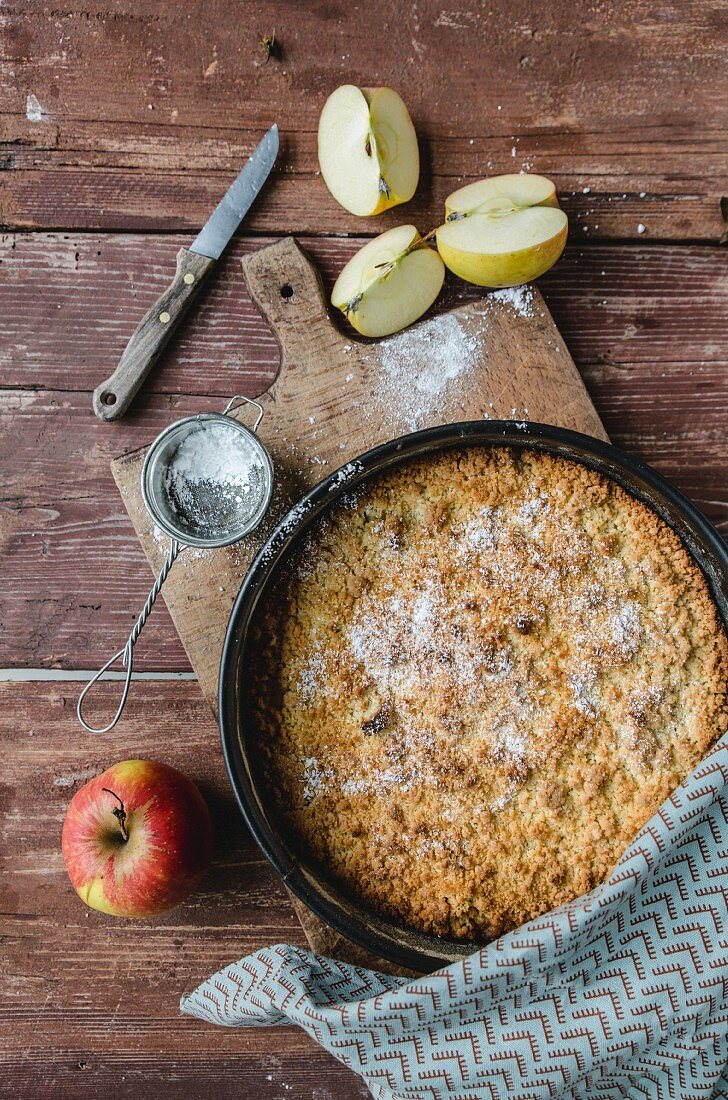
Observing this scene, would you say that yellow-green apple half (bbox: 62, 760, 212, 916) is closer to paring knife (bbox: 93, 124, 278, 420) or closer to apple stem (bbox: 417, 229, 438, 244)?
paring knife (bbox: 93, 124, 278, 420)

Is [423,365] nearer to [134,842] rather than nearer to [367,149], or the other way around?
[367,149]

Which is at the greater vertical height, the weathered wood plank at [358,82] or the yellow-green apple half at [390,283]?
the weathered wood plank at [358,82]

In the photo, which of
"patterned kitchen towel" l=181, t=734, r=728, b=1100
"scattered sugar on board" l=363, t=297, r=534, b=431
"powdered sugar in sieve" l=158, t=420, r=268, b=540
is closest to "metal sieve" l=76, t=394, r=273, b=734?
"powdered sugar in sieve" l=158, t=420, r=268, b=540

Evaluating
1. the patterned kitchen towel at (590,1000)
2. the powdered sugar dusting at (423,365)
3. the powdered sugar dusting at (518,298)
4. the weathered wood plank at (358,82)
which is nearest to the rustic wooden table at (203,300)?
the weathered wood plank at (358,82)

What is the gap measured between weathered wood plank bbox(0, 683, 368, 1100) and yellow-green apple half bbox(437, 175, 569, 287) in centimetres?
96

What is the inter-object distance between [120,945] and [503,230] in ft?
5.05

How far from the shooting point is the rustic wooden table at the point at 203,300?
1601 mm

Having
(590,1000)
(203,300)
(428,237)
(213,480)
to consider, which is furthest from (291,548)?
(590,1000)

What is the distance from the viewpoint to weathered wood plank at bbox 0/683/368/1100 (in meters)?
1.64

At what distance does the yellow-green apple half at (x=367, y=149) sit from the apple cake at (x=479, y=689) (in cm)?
51

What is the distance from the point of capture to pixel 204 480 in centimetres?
151

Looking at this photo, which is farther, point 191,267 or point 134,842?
point 191,267

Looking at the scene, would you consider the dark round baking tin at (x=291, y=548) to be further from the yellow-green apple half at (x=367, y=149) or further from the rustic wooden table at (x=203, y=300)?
the yellow-green apple half at (x=367, y=149)

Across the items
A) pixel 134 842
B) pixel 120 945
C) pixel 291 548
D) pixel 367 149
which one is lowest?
pixel 120 945
